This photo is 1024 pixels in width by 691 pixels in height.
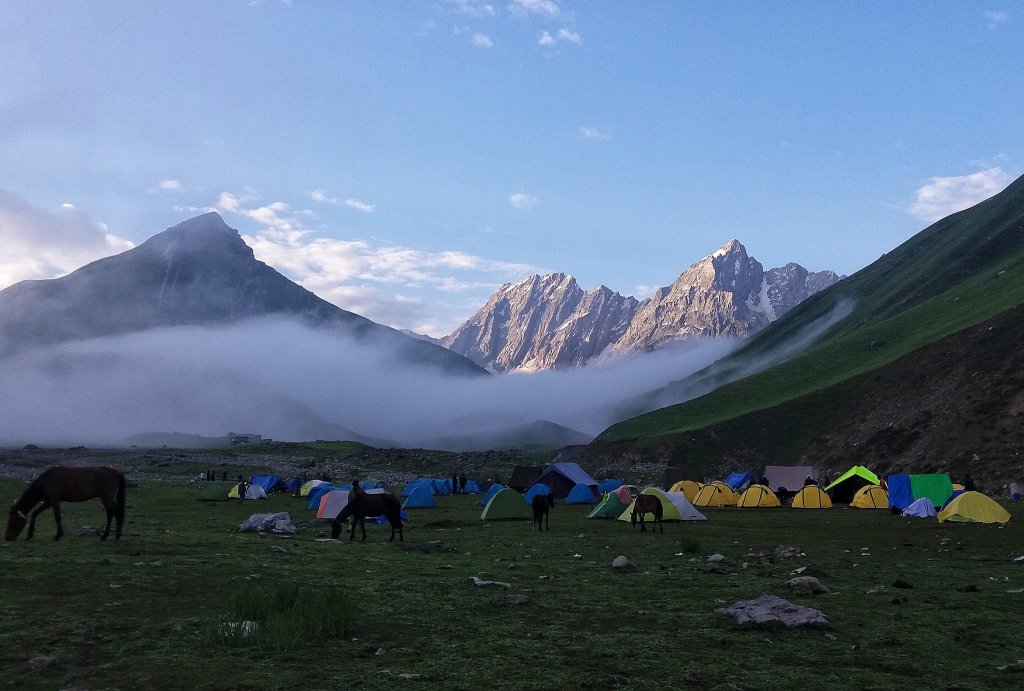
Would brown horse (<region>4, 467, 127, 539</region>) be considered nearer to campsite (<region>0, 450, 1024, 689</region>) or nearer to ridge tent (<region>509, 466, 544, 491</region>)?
campsite (<region>0, 450, 1024, 689</region>)

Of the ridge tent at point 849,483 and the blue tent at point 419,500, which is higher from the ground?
the ridge tent at point 849,483

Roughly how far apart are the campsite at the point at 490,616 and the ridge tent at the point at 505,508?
1523 centimetres

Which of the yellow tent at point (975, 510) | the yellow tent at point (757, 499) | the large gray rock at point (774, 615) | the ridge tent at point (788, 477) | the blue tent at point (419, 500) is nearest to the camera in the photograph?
the large gray rock at point (774, 615)

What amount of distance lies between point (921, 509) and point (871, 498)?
1114 cm

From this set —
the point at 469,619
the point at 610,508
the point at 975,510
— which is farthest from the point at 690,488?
the point at 469,619

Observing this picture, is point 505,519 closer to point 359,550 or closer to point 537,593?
point 359,550

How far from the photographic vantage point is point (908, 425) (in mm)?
83562

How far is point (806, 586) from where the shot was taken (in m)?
17.0

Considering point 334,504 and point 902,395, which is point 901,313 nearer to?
point 902,395

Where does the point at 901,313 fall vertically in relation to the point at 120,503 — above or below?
above

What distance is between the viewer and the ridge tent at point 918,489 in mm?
46000

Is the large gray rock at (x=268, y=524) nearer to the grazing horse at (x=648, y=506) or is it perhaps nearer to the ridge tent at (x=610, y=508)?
the grazing horse at (x=648, y=506)

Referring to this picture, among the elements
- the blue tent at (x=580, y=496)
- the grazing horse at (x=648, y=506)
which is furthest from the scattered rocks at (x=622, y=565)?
A: the blue tent at (x=580, y=496)

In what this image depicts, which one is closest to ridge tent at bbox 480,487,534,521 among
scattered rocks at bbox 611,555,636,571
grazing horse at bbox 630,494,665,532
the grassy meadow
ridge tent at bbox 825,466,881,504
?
grazing horse at bbox 630,494,665,532
